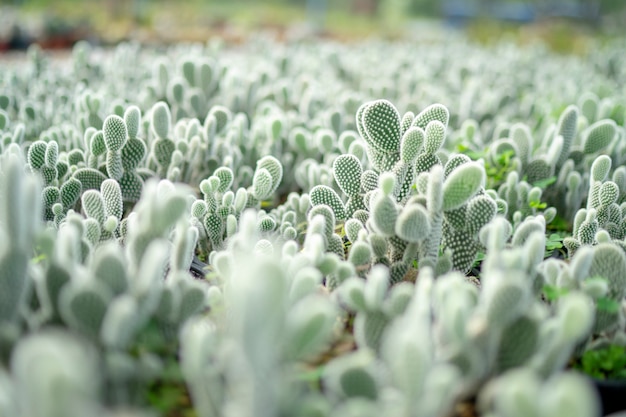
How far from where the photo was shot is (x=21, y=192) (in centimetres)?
127

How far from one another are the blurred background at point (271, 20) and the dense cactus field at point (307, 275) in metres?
8.88

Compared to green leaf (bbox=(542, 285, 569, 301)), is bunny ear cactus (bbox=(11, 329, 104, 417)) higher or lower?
higher

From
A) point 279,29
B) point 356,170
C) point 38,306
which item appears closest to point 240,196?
point 356,170

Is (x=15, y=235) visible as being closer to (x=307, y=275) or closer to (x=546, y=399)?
(x=307, y=275)

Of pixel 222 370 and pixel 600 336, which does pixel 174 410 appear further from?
pixel 600 336

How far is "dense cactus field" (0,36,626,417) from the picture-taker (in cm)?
111

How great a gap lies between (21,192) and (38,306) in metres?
0.36

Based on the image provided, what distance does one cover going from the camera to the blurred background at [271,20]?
11.2m

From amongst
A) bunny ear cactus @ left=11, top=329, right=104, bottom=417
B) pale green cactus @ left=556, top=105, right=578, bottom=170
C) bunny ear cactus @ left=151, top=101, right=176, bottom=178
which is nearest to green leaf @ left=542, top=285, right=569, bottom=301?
bunny ear cactus @ left=11, top=329, right=104, bottom=417

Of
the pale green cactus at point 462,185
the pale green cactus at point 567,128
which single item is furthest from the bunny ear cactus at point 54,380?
the pale green cactus at point 567,128

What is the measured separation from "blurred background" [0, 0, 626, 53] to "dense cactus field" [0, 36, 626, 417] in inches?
349

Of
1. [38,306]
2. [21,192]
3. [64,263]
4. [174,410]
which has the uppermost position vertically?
[21,192]

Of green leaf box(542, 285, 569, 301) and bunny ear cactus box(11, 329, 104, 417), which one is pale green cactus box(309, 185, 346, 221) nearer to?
green leaf box(542, 285, 569, 301)

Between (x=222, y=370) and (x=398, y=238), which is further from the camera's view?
(x=398, y=238)
